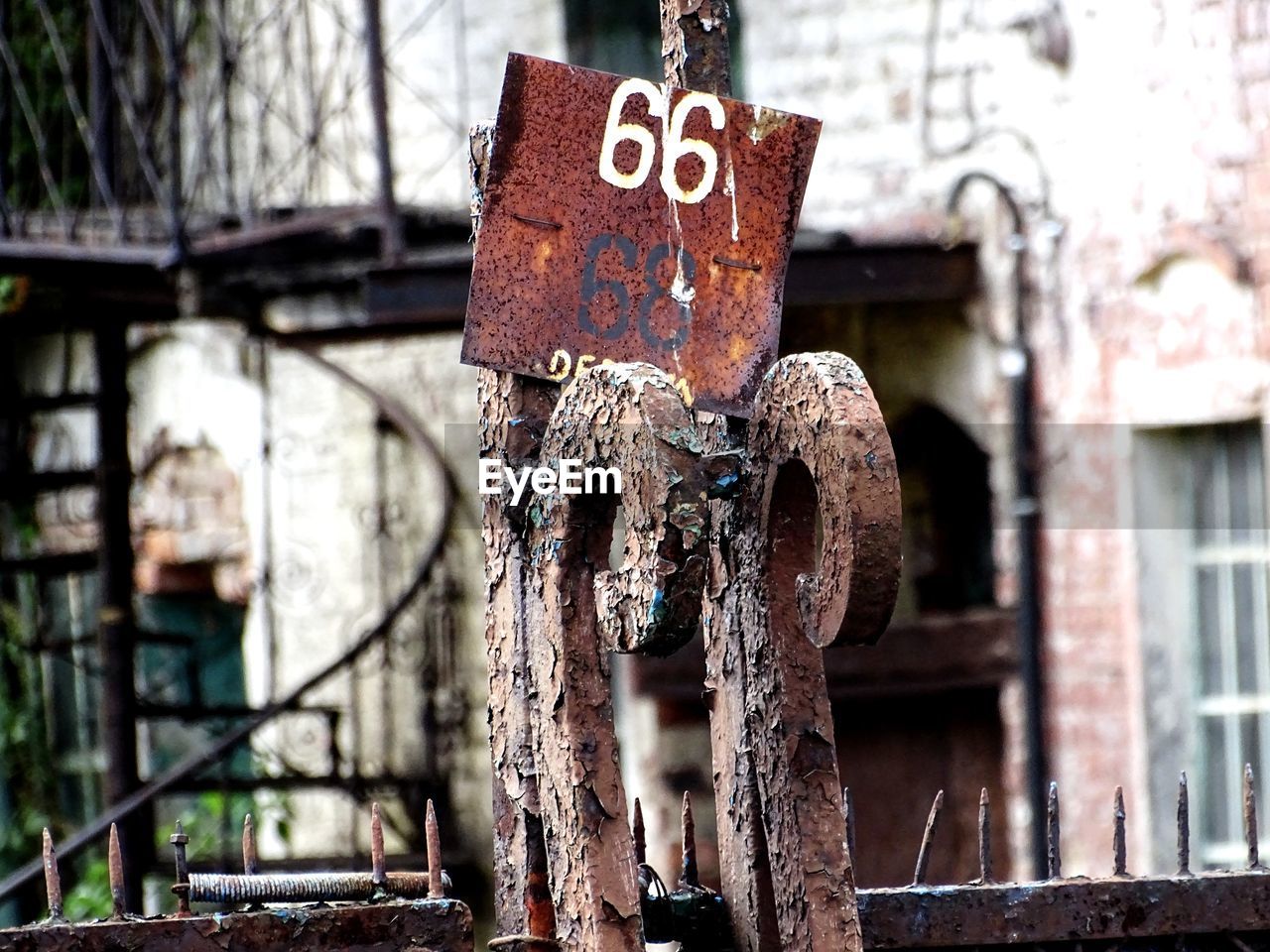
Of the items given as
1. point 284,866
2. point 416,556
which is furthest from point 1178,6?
point 284,866

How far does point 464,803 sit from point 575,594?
4.78 meters

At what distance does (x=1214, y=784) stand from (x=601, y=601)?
413 centimetres

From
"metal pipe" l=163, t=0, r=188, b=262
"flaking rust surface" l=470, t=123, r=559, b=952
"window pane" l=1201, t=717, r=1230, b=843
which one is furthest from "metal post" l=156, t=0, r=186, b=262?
"window pane" l=1201, t=717, r=1230, b=843

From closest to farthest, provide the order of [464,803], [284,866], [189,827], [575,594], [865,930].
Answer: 1. [575,594]
2. [865,930]
3. [284,866]
4. [464,803]
5. [189,827]

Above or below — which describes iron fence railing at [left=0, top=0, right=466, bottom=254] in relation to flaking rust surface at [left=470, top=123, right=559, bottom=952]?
above

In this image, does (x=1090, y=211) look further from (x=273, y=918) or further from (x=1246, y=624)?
(x=273, y=918)

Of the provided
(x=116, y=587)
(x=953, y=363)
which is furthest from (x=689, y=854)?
(x=953, y=363)

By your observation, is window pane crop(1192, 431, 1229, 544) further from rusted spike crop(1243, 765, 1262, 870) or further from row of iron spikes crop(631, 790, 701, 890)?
row of iron spikes crop(631, 790, 701, 890)

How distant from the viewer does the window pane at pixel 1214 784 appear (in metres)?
5.92

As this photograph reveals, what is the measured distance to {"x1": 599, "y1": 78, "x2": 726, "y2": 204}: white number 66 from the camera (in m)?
2.46

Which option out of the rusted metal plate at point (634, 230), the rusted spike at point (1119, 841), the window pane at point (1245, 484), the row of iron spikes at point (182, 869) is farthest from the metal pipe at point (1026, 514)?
the row of iron spikes at point (182, 869)

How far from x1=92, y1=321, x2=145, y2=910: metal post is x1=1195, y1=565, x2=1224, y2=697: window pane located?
10.2ft

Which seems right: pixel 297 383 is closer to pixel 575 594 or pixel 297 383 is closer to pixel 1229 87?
pixel 1229 87

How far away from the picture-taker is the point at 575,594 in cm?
233
